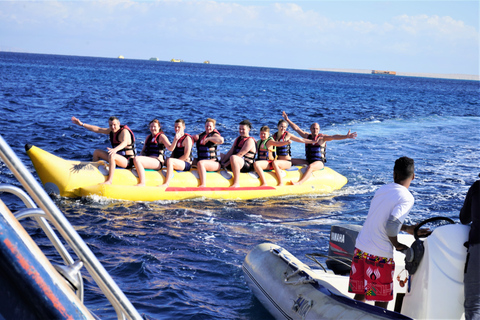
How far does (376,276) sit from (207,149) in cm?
473

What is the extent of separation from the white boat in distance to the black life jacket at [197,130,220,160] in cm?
335

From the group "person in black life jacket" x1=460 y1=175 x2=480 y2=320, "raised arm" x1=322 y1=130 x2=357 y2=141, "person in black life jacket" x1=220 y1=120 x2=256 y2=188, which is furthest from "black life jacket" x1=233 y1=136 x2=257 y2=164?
"person in black life jacket" x1=460 y1=175 x2=480 y2=320

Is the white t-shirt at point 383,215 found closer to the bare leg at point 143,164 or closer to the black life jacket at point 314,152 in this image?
the bare leg at point 143,164

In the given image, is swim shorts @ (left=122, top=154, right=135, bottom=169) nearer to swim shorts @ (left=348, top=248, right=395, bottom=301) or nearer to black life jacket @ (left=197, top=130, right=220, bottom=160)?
black life jacket @ (left=197, top=130, right=220, bottom=160)

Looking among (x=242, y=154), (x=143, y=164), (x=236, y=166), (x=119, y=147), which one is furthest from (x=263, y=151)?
(x=119, y=147)

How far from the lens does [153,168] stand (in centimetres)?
741

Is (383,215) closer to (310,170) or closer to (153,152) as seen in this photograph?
(153,152)

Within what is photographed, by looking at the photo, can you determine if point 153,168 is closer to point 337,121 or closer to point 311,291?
point 311,291

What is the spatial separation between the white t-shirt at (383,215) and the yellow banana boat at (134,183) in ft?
14.5

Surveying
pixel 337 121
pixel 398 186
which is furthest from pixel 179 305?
pixel 337 121

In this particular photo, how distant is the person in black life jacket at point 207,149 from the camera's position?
750 cm

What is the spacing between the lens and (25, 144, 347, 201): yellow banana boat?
22.5ft

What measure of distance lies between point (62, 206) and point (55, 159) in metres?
0.72

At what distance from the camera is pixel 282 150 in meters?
8.44
